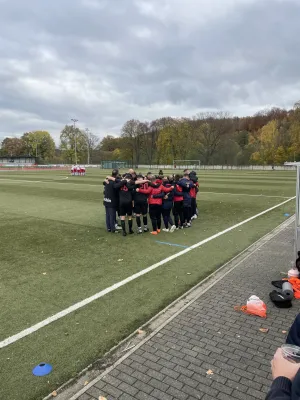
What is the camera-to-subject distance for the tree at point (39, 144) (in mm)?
106875

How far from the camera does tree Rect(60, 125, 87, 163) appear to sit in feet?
319

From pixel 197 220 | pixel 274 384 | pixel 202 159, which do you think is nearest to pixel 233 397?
pixel 274 384

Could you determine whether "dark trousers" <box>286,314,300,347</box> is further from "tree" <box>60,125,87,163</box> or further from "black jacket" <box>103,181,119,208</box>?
"tree" <box>60,125,87,163</box>

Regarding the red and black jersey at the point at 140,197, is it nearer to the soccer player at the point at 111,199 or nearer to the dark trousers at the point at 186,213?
the soccer player at the point at 111,199

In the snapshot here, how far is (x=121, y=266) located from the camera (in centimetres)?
711

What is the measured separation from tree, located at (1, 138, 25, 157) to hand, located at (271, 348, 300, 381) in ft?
385

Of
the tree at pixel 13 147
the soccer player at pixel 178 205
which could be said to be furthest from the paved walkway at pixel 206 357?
the tree at pixel 13 147

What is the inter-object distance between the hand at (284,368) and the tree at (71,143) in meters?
98.8

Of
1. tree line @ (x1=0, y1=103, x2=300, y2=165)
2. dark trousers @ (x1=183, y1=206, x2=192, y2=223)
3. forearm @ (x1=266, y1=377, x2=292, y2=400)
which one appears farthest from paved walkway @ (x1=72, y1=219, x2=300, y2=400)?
tree line @ (x1=0, y1=103, x2=300, y2=165)

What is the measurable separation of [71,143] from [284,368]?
10153 cm

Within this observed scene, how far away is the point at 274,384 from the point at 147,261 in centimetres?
568

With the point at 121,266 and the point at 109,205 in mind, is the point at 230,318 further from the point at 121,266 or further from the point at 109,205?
the point at 109,205

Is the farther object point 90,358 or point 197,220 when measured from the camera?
point 197,220

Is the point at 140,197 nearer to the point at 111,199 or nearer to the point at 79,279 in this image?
the point at 111,199
